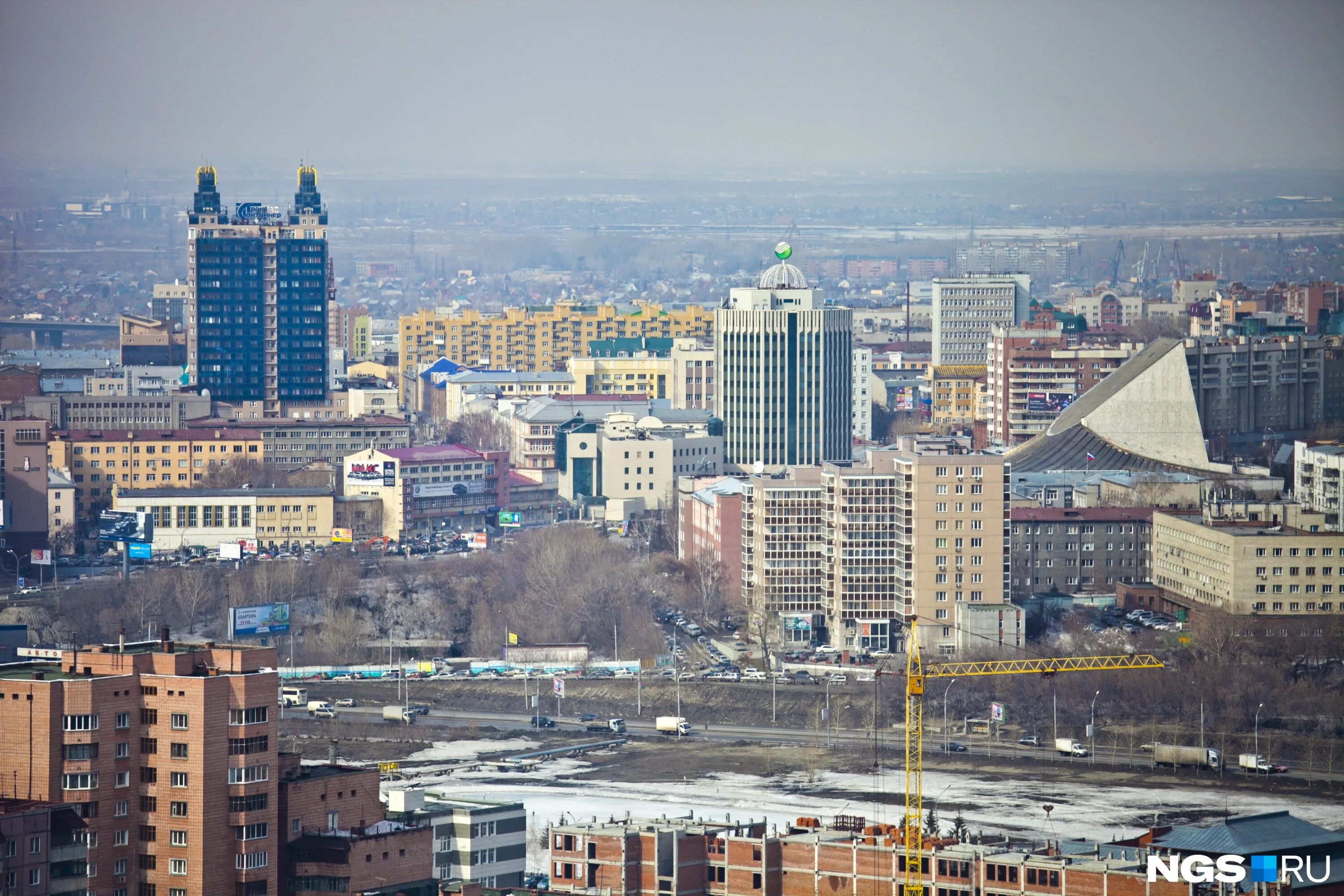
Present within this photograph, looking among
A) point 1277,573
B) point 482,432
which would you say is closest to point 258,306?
point 482,432

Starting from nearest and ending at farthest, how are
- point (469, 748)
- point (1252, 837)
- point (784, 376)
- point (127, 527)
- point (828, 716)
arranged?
point (1252, 837) → point (469, 748) → point (828, 716) → point (127, 527) → point (784, 376)

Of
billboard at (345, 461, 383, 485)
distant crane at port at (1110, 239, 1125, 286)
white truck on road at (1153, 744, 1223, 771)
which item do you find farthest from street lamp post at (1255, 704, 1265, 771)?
distant crane at port at (1110, 239, 1125, 286)

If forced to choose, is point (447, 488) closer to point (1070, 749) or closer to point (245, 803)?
point (1070, 749)

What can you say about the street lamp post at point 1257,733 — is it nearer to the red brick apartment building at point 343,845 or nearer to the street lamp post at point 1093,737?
the street lamp post at point 1093,737

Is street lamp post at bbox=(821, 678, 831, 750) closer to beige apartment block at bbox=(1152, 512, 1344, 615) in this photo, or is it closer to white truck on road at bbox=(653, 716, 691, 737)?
white truck on road at bbox=(653, 716, 691, 737)

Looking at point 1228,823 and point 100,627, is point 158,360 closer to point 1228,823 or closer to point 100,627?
point 100,627
